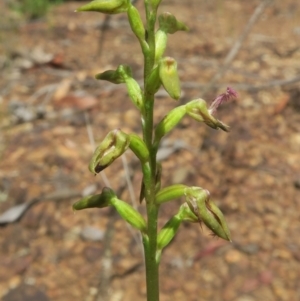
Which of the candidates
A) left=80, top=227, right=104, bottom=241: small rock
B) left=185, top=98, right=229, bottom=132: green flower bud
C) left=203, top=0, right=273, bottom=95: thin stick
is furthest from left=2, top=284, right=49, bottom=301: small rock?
left=185, top=98, right=229, bottom=132: green flower bud

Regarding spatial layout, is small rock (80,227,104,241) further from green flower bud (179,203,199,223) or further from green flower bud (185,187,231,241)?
green flower bud (185,187,231,241)

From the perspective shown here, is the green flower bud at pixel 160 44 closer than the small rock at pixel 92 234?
Yes

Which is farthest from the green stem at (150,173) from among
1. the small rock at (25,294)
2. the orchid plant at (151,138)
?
the small rock at (25,294)

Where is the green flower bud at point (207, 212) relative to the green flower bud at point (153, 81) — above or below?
below

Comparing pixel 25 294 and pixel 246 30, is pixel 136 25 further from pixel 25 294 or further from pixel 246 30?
pixel 25 294

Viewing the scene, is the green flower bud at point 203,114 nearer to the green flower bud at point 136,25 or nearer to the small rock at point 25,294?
the green flower bud at point 136,25

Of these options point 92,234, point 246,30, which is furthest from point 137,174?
point 246,30
